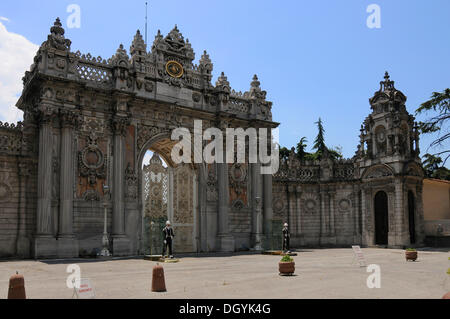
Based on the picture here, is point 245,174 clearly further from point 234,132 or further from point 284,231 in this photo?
point 284,231

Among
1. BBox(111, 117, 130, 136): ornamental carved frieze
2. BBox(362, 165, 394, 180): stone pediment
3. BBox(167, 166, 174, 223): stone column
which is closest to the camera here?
BBox(111, 117, 130, 136): ornamental carved frieze

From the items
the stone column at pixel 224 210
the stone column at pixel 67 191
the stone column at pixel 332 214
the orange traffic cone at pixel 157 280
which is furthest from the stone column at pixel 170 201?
the orange traffic cone at pixel 157 280

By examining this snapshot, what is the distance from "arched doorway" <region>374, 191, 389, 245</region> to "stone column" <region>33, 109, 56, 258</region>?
74.3 ft

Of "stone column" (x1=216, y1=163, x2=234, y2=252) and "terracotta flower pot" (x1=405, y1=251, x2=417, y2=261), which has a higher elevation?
"stone column" (x1=216, y1=163, x2=234, y2=252)

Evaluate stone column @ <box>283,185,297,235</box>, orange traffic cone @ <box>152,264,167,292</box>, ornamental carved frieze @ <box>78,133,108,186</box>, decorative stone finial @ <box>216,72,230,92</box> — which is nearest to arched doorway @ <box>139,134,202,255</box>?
ornamental carved frieze @ <box>78,133,108,186</box>

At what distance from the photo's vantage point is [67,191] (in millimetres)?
23641

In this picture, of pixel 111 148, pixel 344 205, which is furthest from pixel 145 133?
pixel 344 205

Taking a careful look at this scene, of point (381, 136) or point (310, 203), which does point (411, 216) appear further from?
point (310, 203)

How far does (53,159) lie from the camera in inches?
932

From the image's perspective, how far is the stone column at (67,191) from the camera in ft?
75.7

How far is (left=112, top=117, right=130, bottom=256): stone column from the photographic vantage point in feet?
81.4

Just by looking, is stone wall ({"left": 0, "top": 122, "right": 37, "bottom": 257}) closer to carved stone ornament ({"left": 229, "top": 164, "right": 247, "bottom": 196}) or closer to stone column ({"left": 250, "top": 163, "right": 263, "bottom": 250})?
carved stone ornament ({"left": 229, "top": 164, "right": 247, "bottom": 196})

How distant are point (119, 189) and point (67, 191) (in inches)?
110
